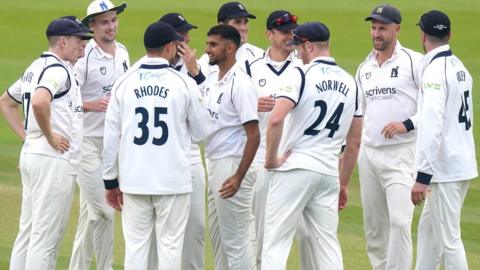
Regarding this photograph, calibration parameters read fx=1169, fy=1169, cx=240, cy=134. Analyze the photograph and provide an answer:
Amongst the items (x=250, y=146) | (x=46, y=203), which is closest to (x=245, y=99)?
(x=250, y=146)

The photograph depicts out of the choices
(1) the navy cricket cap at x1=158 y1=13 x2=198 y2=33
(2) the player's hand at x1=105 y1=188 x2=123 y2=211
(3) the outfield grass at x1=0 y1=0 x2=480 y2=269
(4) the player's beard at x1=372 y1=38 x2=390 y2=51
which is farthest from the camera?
(3) the outfield grass at x1=0 y1=0 x2=480 y2=269

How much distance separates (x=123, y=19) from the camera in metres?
25.6

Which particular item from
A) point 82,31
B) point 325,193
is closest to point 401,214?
point 325,193

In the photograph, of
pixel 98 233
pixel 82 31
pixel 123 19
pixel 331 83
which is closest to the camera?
pixel 331 83

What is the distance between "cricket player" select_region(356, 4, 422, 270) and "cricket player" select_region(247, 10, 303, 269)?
713mm

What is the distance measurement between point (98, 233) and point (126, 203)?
1.39m

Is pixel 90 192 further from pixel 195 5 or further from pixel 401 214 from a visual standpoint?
pixel 195 5

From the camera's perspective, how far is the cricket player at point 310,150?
28.9 feet

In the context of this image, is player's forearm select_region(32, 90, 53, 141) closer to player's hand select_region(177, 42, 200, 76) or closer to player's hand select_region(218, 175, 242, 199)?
player's hand select_region(177, 42, 200, 76)

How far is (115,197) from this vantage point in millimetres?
9086

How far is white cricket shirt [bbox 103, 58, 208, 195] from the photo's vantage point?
866 cm

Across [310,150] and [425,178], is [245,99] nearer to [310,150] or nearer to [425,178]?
[310,150]

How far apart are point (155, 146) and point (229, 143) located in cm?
98

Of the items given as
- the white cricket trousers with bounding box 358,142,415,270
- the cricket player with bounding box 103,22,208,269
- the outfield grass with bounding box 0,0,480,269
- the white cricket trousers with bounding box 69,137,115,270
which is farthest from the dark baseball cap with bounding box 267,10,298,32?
the outfield grass with bounding box 0,0,480,269
